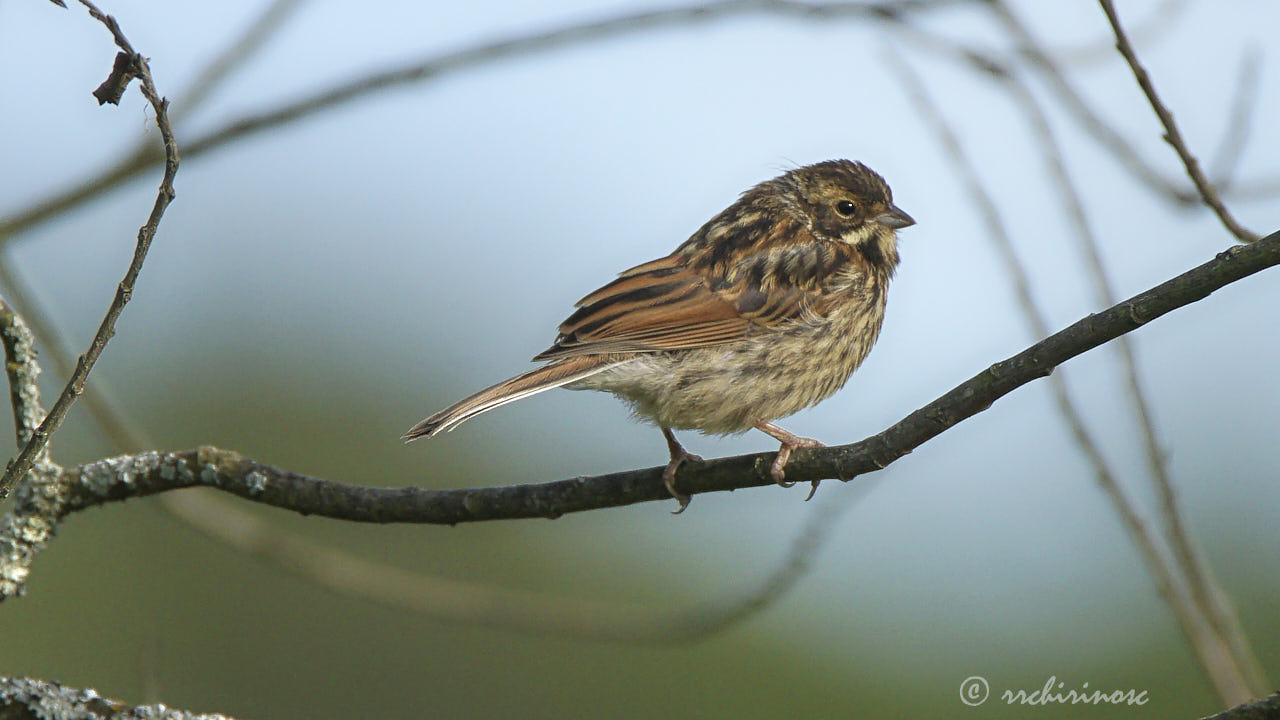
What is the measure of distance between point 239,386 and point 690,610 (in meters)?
8.12

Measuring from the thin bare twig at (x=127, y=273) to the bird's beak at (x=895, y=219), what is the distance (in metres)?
3.81

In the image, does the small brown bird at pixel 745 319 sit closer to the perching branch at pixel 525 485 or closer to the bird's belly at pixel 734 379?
the bird's belly at pixel 734 379

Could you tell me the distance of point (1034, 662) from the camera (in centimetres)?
907

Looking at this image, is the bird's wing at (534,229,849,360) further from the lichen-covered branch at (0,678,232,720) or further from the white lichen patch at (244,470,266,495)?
the lichen-covered branch at (0,678,232,720)

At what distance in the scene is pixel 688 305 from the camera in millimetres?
5191

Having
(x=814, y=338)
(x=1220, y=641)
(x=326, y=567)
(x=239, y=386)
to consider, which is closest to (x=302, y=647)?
(x=239, y=386)

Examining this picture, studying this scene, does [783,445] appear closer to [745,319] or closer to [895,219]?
[745,319]

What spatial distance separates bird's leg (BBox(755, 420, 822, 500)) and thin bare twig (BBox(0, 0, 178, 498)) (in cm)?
164

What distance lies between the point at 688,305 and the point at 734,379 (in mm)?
382

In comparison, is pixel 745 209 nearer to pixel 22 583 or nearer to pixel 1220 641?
pixel 1220 641

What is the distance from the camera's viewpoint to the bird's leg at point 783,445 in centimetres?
336

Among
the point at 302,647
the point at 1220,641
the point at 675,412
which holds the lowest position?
the point at 1220,641

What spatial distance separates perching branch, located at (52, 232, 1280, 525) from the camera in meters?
2.94

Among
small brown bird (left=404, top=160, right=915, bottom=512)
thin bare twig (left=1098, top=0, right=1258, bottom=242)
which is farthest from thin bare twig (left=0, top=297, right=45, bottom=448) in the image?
thin bare twig (left=1098, top=0, right=1258, bottom=242)
